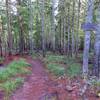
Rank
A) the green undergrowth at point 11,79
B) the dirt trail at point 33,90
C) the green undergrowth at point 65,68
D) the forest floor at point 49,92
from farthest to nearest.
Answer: the green undergrowth at point 65,68
the green undergrowth at point 11,79
the dirt trail at point 33,90
the forest floor at point 49,92

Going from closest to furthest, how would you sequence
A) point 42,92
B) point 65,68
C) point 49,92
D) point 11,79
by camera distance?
1. point 49,92
2. point 42,92
3. point 11,79
4. point 65,68

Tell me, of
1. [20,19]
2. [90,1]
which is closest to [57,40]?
[20,19]

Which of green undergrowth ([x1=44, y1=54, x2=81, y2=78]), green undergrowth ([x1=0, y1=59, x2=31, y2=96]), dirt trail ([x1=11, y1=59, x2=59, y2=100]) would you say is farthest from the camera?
green undergrowth ([x1=44, y1=54, x2=81, y2=78])

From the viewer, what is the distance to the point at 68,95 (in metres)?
7.51

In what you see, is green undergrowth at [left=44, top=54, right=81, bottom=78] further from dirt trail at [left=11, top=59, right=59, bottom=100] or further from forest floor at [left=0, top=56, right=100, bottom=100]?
forest floor at [left=0, top=56, right=100, bottom=100]

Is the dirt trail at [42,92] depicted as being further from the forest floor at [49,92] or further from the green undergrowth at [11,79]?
the green undergrowth at [11,79]

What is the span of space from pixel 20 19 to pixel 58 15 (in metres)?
6.47

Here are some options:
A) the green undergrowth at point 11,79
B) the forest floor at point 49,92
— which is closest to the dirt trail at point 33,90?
the forest floor at point 49,92

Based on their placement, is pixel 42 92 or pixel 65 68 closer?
pixel 42 92

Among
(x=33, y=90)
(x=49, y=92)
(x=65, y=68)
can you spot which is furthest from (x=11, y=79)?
(x=65, y=68)

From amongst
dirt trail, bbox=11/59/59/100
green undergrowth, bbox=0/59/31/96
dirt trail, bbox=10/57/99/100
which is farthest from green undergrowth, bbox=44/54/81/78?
green undergrowth, bbox=0/59/31/96

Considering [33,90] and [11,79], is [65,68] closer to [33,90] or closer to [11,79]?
[11,79]

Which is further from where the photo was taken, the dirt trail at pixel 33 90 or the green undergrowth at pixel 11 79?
the green undergrowth at pixel 11 79

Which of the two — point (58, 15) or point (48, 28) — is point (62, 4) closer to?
point (58, 15)
